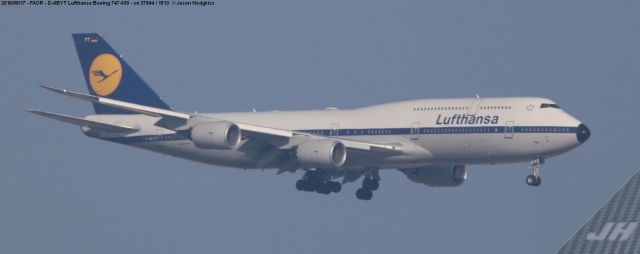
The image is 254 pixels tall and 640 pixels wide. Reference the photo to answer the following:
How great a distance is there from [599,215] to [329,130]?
839 inches

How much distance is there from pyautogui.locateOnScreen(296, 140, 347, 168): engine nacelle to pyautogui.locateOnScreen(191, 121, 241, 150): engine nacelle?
4.09m

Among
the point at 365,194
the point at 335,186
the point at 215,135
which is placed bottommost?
the point at 365,194

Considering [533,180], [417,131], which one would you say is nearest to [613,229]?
[533,180]

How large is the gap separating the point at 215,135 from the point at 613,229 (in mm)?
28940

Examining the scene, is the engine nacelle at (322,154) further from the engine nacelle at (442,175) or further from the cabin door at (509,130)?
the engine nacelle at (442,175)

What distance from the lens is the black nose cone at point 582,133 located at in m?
80.2

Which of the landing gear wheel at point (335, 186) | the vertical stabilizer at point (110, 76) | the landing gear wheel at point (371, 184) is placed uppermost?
the vertical stabilizer at point (110, 76)

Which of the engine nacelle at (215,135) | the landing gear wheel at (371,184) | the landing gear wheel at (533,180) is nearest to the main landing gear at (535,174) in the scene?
the landing gear wheel at (533,180)

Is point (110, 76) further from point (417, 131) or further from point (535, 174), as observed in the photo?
point (535, 174)

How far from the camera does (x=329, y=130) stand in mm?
87000

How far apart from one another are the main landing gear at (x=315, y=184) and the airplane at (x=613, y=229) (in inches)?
616

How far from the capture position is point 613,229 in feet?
301

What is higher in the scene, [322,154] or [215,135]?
[215,135]

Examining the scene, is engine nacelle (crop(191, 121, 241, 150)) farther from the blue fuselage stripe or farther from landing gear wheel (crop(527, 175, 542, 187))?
landing gear wheel (crop(527, 175, 542, 187))
